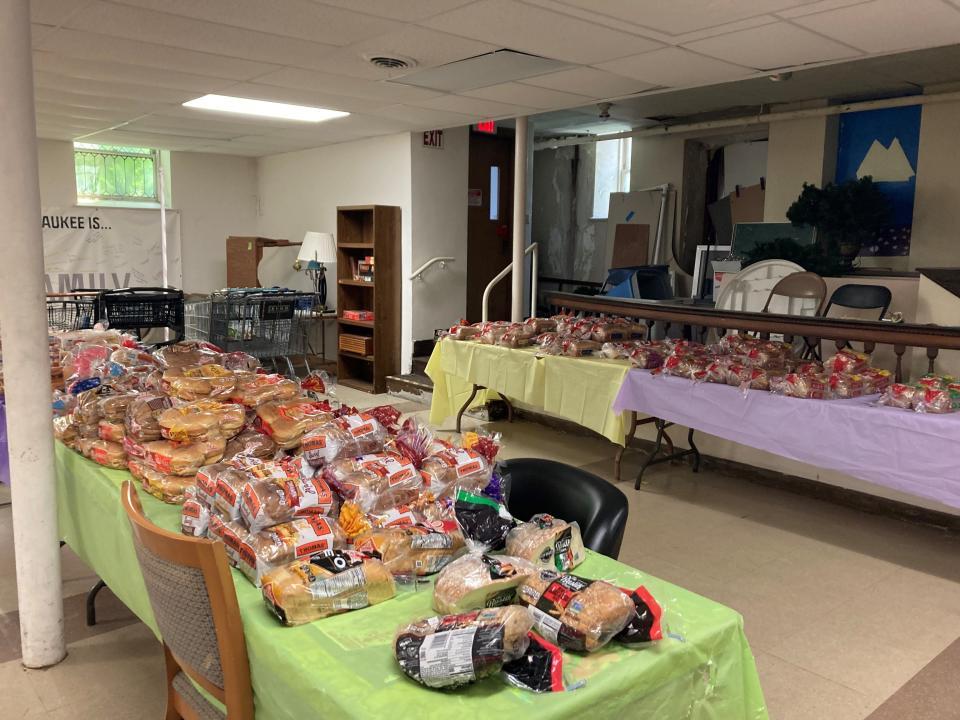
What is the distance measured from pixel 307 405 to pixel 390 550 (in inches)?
41.0

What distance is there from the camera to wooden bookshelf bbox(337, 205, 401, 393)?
7.14m

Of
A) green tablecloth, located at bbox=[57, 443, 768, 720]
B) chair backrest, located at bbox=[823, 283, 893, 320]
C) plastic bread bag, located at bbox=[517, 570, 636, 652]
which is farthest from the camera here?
chair backrest, located at bbox=[823, 283, 893, 320]

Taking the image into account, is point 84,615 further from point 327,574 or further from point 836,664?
point 836,664

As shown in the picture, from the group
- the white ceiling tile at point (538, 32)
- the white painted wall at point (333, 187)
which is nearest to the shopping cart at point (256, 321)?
the white painted wall at point (333, 187)

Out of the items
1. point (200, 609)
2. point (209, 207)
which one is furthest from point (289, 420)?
point (209, 207)

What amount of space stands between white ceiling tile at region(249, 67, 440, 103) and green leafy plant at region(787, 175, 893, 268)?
3871 millimetres

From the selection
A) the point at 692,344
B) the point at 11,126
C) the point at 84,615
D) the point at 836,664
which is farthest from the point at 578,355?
the point at 11,126

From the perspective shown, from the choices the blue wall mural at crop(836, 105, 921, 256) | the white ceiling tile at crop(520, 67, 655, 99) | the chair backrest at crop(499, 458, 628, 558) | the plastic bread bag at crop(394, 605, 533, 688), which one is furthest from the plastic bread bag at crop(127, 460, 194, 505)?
the blue wall mural at crop(836, 105, 921, 256)

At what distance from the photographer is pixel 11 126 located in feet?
7.14

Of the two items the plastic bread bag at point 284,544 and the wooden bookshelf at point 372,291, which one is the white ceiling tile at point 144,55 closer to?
the wooden bookshelf at point 372,291

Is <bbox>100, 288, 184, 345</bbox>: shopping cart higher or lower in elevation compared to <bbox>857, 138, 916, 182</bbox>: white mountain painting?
lower

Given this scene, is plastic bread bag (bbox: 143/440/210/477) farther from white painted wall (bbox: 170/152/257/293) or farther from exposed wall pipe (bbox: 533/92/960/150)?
white painted wall (bbox: 170/152/257/293)

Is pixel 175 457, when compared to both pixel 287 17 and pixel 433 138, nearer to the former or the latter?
pixel 287 17

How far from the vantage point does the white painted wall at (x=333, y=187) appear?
723cm
